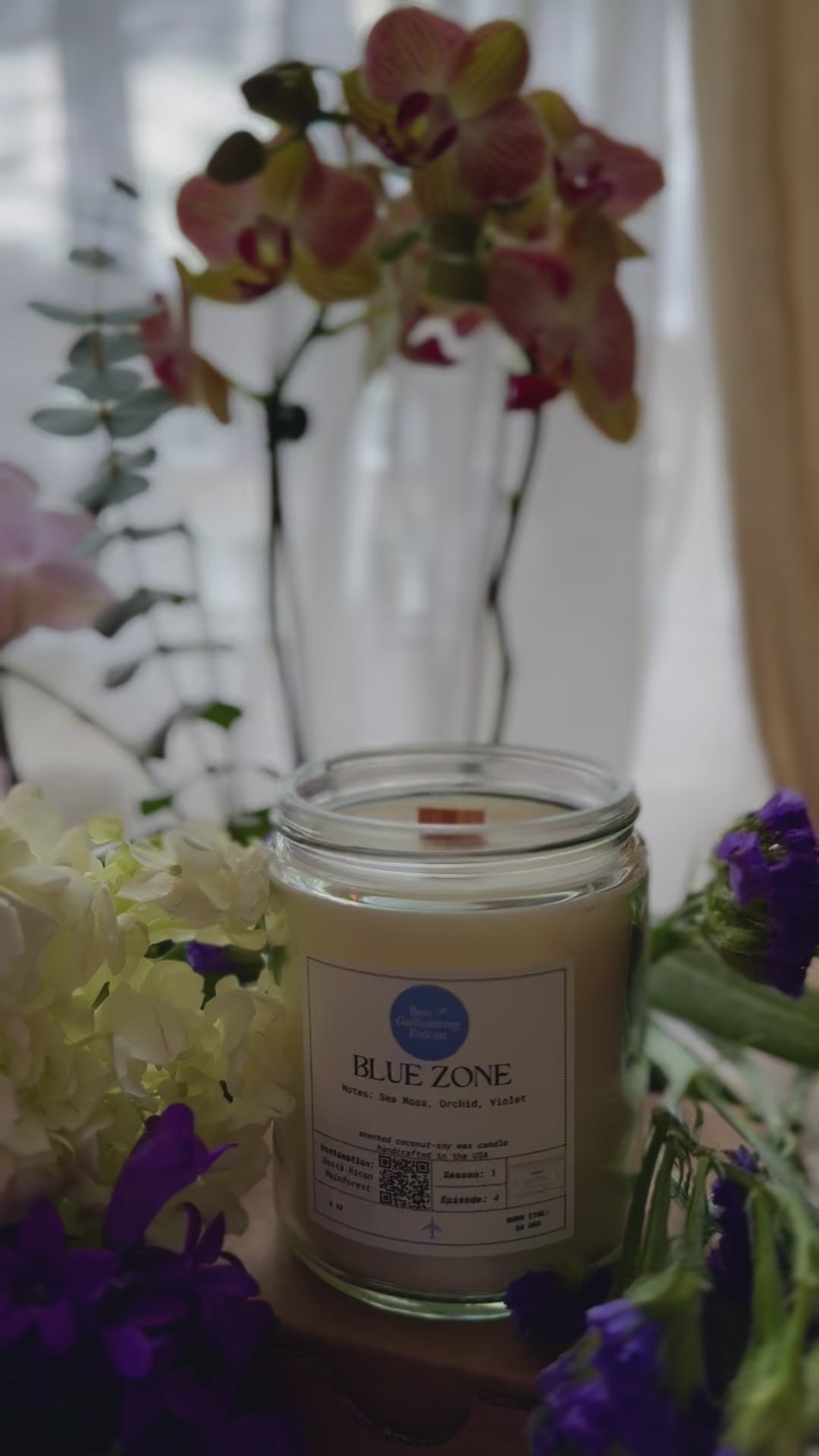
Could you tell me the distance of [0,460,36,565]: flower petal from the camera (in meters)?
0.51

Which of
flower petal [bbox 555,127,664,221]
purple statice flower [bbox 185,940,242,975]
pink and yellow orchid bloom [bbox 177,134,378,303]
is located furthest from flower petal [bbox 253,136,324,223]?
purple statice flower [bbox 185,940,242,975]

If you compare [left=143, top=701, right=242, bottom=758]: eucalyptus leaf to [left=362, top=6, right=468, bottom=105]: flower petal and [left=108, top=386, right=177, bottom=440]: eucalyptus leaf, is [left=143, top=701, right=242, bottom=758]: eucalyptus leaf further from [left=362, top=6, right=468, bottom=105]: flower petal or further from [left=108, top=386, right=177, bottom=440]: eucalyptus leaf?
[left=362, top=6, right=468, bottom=105]: flower petal

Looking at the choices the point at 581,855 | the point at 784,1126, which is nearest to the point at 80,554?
the point at 581,855

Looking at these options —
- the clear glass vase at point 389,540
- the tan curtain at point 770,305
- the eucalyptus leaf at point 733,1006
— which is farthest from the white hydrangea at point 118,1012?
the tan curtain at point 770,305

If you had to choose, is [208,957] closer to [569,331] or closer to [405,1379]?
[405,1379]

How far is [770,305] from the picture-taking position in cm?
91

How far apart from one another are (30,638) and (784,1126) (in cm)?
56

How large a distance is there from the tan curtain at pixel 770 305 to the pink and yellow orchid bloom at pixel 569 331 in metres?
0.44

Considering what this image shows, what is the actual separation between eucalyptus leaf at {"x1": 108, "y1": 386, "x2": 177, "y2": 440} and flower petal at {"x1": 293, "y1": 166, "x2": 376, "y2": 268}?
0.09m

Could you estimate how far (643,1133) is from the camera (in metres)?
0.50

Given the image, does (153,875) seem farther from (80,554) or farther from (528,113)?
(528,113)

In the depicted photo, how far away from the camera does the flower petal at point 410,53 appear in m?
0.46

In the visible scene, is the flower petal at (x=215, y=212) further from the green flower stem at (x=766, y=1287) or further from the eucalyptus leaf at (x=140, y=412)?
the green flower stem at (x=766, y=1287)

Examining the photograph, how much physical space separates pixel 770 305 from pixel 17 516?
2.09ft
